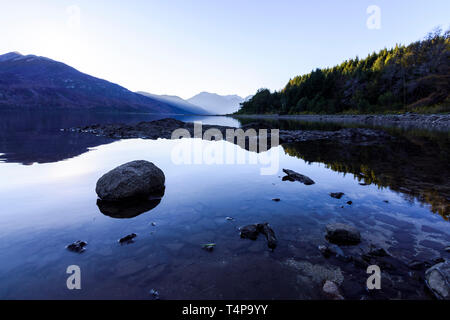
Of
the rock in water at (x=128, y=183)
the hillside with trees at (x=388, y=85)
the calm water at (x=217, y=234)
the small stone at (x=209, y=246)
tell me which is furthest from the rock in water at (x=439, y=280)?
the hillside with trees at (x=388, y=85)

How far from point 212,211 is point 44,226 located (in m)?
5.01

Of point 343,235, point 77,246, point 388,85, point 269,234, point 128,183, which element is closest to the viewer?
point 77,246

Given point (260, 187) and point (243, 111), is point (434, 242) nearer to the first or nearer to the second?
point (260, 187)

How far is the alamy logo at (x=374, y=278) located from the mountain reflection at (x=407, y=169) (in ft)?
14.8

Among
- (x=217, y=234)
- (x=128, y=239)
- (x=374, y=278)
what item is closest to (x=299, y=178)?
(x=217, y=234)

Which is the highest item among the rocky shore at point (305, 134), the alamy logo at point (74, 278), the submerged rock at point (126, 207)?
the rocky shore at point (305, 134)

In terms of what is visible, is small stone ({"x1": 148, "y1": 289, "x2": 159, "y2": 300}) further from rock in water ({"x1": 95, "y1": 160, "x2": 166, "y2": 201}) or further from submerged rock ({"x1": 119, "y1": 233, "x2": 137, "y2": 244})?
rock in water ({"x1": 95, "y1": 160, "x2": 166, "y2": 201})

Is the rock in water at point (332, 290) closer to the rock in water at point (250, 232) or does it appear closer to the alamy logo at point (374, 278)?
the alamy logo at point (374, 278)

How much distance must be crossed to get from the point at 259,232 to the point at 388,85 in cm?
10753

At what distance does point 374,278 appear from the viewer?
4160mm

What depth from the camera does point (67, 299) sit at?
3.69 metres

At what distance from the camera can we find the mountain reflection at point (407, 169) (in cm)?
859

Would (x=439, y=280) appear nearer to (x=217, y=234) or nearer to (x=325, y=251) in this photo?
(x=325, y=251)

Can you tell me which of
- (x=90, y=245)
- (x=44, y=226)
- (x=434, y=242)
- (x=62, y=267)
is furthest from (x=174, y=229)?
(x=434, y=242)
